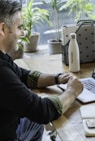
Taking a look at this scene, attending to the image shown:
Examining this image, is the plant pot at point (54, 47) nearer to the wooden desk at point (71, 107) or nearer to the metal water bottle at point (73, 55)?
the wooden desk at point (71, 107)

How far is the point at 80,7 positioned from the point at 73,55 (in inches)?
65.3

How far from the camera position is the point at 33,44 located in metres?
3.61

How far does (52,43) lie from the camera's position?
339 cm

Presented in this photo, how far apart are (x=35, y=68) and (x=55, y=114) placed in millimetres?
788

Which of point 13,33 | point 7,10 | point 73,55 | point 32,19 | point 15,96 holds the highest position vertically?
point 7,10

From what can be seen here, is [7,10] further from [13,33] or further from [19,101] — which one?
[19,101]

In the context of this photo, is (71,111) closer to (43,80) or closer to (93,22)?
(43,80)

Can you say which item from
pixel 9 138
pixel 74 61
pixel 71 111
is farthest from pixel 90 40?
A: pixel 9 138

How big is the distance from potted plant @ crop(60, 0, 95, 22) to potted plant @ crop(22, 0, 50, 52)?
25 cm

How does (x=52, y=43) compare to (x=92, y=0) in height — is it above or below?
below

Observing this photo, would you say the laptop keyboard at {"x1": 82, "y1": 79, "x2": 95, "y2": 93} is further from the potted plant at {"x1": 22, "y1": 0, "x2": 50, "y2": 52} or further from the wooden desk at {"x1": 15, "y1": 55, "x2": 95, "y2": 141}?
the potted plant at {"x1": 22, "y1": 0, "x2": 50, "y2": 52}

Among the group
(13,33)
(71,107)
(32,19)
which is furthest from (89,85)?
(32,19)

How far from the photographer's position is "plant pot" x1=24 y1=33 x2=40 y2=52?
11.6ft

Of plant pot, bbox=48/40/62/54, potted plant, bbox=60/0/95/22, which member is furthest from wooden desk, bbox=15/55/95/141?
potted plant, bbox=60/0/95/22
